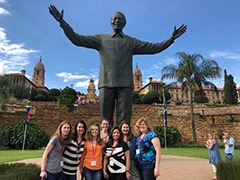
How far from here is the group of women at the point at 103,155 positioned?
2.96 meters

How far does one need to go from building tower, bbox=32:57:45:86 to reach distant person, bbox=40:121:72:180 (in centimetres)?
10216

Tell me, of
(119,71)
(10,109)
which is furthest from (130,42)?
(10,109)

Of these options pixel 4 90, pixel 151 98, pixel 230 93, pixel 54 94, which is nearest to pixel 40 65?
pixel 54 94

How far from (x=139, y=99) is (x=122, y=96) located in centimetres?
4442

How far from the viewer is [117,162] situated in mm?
2941

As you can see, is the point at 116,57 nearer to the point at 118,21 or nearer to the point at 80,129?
the point at 118,21

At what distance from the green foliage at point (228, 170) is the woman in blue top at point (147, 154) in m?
2.03

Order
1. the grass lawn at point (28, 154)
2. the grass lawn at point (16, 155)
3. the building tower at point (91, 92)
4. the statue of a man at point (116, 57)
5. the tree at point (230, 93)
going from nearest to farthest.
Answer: the statue of a man at point (116, 57), the grass lawn at point (16, 155), the grass lawn at point (28, 154), the tree at point (230, 93), the building tower at point (91, 92)

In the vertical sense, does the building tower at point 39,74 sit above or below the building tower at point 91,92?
above

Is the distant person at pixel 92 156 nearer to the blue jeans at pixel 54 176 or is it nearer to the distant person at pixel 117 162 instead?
the distant person at pixel 117 162

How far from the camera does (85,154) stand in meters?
3.14

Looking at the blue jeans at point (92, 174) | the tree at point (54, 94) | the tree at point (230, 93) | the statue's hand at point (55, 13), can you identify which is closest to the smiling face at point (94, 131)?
the blue jeans at point (92, 174)

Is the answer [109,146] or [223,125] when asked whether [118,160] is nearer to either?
[109,146]

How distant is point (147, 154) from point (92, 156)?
0.83 m
